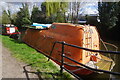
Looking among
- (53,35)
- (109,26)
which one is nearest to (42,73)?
(53,35)

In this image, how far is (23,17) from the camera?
2752 cm

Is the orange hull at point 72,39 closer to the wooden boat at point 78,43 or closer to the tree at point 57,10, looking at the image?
the wooden boat at point 78,43

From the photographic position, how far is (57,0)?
76.7 ft

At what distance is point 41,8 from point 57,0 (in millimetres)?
5260

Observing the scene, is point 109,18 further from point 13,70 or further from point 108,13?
point 13,70

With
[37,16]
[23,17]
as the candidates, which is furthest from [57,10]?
[23,17]

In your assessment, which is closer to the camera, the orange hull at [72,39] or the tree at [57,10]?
the orange hull at [72,39]

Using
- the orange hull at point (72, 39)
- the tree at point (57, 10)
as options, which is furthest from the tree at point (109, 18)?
the orange hull at point (72, 39)

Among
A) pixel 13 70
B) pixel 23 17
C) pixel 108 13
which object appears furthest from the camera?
pixel 23 17

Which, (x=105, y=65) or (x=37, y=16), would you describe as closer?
(x=105, y=65)

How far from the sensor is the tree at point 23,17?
27078 millimetres

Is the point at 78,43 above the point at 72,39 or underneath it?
underneath

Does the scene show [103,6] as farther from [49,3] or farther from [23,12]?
[23,12]

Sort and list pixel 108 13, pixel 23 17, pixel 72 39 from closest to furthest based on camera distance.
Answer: pixel 72 39
pixel 108 13
pixel 23 17
